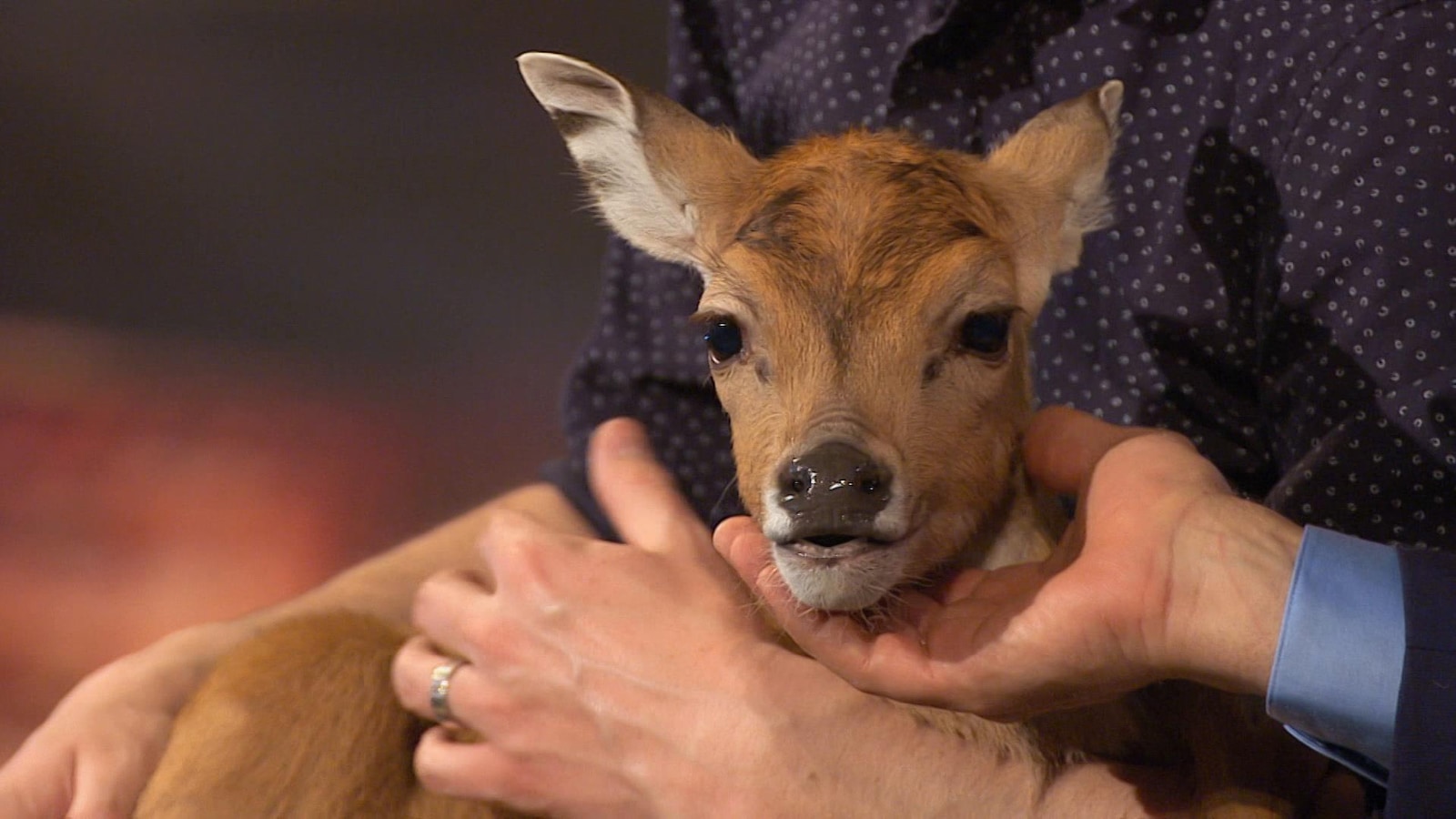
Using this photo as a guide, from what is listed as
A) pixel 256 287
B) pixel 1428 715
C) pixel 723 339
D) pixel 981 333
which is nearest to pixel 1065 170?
pixel 981 333

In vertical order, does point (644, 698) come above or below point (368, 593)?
above

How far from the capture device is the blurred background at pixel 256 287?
239 centimetres

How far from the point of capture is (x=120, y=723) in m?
1.30

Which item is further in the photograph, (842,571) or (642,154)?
(642,154)

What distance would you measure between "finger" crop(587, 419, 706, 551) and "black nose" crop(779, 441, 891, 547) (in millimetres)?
281

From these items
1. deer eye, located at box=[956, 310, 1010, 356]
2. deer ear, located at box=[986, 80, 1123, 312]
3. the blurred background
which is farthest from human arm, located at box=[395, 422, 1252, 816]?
the blurred background

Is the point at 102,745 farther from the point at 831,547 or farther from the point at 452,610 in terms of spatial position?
the point at 831,547

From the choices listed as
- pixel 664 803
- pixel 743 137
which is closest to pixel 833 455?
pixel 664 803

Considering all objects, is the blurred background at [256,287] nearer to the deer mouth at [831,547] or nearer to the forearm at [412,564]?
the forearm at [412,564]

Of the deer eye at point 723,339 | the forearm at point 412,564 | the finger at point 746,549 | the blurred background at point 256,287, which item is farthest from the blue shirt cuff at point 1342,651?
the blurred background at point 256,287

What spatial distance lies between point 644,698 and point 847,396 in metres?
0.32

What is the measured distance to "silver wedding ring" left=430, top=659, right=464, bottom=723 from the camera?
4.05 ft

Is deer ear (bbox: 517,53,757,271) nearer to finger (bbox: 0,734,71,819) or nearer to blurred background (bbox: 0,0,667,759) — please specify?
finger (bbox: 0,734,71,819)

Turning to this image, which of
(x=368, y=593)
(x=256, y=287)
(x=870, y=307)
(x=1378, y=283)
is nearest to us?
(x=870, y=307)
